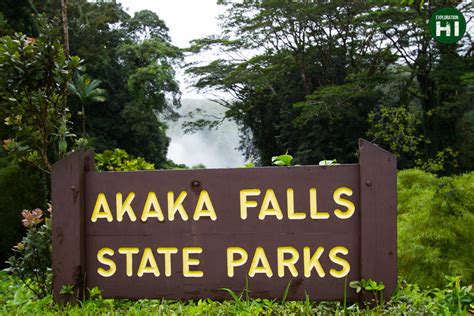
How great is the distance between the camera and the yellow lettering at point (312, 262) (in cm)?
182

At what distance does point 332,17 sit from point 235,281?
1740 cm

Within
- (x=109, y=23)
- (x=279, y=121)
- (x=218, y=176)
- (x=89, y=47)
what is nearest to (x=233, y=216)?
(x=218, y=176)

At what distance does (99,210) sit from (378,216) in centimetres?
98

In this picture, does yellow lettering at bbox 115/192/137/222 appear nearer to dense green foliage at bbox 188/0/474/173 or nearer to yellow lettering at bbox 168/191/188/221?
yellow lettering at bbox 168/191/188/221

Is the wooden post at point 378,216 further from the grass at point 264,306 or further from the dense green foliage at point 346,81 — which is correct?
the dense green foliage at point 346,81

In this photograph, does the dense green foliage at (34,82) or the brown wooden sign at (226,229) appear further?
the dense green foliage at (34,82)

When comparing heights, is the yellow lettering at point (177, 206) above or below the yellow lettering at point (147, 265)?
above

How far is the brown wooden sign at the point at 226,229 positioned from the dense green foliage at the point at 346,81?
10.8 metres

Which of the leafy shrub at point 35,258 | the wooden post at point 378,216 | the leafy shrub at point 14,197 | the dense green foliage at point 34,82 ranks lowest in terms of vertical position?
the leafy shrub at point 14,197

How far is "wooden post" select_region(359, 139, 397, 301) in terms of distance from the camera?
1.79 meters

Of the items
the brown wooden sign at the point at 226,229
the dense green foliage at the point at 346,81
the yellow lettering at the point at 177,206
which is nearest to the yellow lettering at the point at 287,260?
the brown wooden sign at the point at 226,229

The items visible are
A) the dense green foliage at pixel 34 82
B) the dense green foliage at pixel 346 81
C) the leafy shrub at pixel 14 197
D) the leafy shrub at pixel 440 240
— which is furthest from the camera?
the dense green foliage at pixel 346 81

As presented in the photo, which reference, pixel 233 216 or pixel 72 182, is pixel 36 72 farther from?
pixel 233 216

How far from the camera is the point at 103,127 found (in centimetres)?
2088
